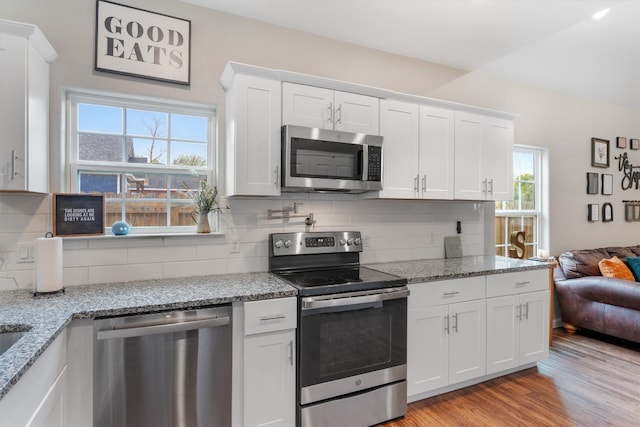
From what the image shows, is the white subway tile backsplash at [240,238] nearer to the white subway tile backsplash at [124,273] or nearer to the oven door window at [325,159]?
the white subway tile backsplash at [124,273]

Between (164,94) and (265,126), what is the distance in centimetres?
70

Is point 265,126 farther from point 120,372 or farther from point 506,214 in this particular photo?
point 506,214

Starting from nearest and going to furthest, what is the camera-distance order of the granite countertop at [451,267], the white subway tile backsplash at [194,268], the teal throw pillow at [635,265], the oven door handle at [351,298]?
1. the oven door handle at [351,298]
2. the white subway tile backsplash at [194,268]
3. the granite countertop at [451,267]
4. the teal throw pillow at [635,265]

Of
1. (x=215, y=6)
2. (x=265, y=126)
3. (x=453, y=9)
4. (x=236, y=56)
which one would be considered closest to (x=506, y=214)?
(x=453, y=9)

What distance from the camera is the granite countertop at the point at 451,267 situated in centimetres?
237

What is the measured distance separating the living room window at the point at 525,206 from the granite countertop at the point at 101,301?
282 cm

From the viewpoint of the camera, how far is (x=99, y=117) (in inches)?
87.0

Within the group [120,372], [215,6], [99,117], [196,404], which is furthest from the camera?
[215,6]

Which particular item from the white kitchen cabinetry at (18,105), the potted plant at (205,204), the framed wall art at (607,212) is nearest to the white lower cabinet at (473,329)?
the potted plant at (205,204)

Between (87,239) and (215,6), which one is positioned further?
(215,6)

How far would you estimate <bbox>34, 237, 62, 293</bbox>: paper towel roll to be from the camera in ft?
5.74

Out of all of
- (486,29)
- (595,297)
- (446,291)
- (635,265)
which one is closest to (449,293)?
(446,291)

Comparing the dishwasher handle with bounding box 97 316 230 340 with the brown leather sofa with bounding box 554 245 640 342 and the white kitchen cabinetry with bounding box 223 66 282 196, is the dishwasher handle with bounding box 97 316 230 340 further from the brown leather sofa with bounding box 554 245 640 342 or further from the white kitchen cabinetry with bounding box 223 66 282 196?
the brown leather sofa with bounding box 554 245 640 342

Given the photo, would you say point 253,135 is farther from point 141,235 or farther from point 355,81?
point 355,81
